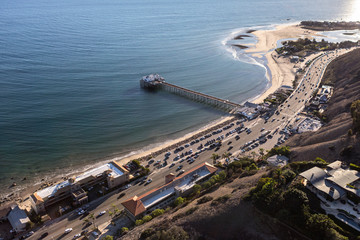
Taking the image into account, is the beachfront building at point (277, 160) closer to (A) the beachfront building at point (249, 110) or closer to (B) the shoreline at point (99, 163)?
(B) the shoreline at point (99, 163)

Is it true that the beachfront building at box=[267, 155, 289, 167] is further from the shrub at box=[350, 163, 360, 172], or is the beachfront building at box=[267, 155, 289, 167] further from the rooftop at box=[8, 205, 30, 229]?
the rooftop at box=[8, 205, 30, 229]

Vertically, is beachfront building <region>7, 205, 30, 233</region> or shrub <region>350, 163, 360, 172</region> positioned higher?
shrub <region>350, 163, 360, 172</region>

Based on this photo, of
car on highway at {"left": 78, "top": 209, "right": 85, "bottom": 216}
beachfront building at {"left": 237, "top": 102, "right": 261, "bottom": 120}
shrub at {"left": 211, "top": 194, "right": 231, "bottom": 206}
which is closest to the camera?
shrub at {"left": 211, "top": 194, "right": 231, "bottom": 206}

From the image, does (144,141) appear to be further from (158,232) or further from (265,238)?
(265,238)

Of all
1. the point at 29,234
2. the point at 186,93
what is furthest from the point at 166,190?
the point at 186,93

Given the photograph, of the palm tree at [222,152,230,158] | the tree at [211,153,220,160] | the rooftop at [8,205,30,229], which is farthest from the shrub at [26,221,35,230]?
the palm tree at [222,152,230,158]

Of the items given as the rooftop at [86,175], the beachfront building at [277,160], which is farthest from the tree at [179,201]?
the beachfront building at [277,160]
